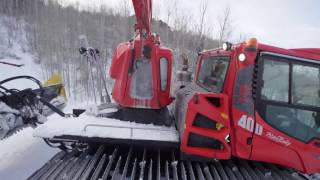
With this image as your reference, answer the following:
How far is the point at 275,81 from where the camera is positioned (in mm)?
3293

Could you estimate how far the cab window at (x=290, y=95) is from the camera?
10.7 ft

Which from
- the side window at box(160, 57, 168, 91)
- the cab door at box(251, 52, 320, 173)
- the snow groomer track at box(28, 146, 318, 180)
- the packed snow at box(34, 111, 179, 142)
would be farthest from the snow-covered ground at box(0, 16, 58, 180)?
the cab door at box(251, 52, 320, 173)

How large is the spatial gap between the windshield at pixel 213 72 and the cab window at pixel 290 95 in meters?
0.51

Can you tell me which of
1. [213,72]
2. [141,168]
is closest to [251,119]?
[213,72]

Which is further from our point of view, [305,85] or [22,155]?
[22,155]

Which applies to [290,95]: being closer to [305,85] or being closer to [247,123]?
[305,85]

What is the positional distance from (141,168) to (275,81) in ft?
6.05

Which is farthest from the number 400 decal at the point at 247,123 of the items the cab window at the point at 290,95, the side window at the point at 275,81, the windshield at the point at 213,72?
the windshield at the point at 213,72

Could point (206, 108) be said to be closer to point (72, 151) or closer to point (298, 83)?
point (298, 83)

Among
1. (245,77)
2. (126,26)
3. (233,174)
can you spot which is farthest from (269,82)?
(126,26)

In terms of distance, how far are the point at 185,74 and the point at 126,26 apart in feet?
53.8

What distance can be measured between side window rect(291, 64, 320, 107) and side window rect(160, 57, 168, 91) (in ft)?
5.70

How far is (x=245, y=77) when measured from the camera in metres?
3.23

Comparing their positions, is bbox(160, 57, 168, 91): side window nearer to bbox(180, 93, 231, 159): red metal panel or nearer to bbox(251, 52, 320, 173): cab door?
bbox(180, 93, 231, 159): red metal panel
